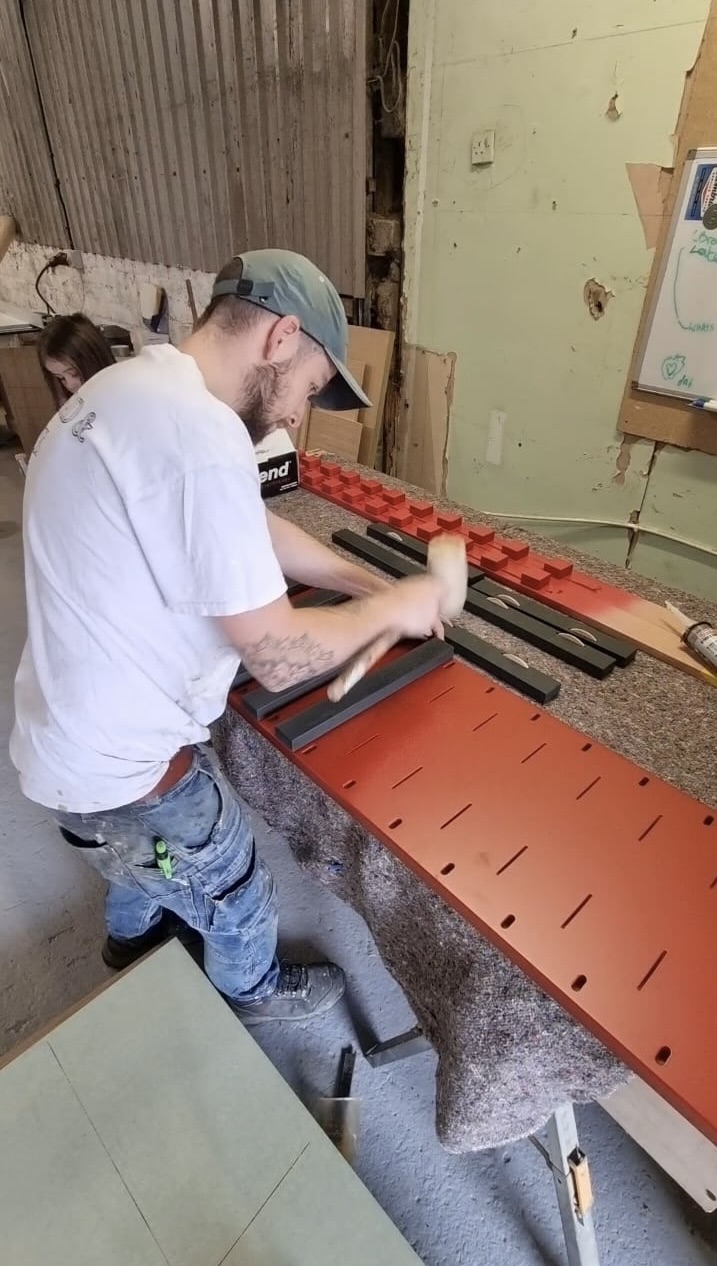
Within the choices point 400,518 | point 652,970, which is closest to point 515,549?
point 400,518

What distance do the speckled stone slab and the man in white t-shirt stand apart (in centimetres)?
13

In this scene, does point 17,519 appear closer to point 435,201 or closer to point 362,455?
point 362,455

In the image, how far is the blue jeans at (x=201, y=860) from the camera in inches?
37.8

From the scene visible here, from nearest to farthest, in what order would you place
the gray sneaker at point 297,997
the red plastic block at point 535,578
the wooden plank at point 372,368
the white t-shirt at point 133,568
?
1. the white t-shirt at point 133,568
2. the red plastic block at point 535,578
3. the gray sneaker at point 297,997
4. the wooden plank at point 372,368

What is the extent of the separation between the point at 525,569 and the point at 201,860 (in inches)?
30.4

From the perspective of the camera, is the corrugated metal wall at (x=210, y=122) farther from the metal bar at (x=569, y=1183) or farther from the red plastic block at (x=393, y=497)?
the metal bar at (x=569, y=1183)

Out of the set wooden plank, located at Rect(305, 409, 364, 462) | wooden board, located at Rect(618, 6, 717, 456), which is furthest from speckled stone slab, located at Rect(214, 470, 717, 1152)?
wooden plank, located at Rect(305, 409, 364, 462)

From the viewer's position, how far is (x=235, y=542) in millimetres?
673

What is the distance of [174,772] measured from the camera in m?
0.97

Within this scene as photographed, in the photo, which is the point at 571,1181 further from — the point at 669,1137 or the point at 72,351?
the point at 72,351

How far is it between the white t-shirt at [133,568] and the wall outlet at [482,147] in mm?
1828

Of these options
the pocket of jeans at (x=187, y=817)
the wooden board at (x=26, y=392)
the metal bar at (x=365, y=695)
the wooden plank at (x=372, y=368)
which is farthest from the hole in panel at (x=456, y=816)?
the wooden board at (x=26, y=392)

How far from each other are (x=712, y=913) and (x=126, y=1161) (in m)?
0.82

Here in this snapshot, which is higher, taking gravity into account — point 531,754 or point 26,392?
point 531,754
